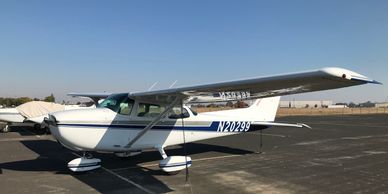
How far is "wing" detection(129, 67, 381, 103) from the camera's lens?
4809 mm

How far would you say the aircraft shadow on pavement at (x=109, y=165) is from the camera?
7.39 metres

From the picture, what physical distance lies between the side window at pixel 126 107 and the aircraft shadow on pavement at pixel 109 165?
4.68 feet

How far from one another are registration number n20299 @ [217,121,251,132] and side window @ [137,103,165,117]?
2.46 metres

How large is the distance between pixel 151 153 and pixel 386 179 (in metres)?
6.67

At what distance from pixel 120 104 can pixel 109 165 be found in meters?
1.82

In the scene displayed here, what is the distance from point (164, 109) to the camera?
930 cm

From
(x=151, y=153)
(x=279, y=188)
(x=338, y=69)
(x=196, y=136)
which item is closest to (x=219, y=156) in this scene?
(x=196, y=136)

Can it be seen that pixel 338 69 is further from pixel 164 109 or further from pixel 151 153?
pixel 151 153

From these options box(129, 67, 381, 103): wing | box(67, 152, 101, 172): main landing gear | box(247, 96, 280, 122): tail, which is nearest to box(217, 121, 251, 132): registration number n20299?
box(247, 96, 280, 122): tail

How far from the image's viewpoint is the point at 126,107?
8.80 metres

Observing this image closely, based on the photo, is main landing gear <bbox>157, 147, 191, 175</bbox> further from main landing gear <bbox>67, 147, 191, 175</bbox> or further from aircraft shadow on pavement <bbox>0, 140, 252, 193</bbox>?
aircraft shadow on pavement <bbox>0, 140, 252, 193</bbox>

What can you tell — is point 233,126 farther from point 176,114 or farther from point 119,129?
point 119,129

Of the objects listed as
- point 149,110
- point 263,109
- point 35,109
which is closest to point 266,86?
point 149,110

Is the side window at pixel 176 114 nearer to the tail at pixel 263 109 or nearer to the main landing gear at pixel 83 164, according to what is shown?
the main landing gear at pixel 83 164
